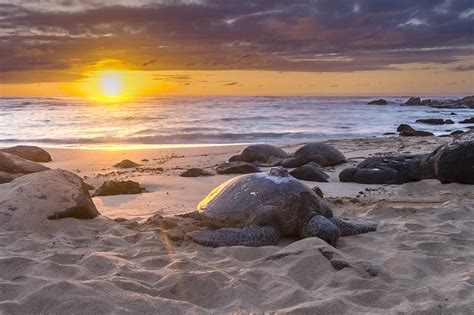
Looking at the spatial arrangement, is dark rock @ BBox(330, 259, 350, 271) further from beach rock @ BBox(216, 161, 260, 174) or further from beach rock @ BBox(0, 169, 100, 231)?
beach rock @ BBox(216, 161, 260, 174)

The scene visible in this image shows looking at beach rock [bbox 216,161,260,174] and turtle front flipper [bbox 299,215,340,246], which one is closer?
turtle front flipper [bbox 299,215,340,246]

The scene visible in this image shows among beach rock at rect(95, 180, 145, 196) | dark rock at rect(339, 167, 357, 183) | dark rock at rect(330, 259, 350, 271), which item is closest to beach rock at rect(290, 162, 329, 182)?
dark rock at rect(339, 167, 357, 183)

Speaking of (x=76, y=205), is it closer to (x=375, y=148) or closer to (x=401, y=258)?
(x=401, y=258)

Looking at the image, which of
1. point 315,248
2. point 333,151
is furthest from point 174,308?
point 333,151

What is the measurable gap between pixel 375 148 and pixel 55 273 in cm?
1318

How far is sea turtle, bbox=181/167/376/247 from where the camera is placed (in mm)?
4879

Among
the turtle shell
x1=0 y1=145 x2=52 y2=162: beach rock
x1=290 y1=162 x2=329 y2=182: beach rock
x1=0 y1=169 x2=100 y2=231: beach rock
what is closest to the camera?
the turtle shell

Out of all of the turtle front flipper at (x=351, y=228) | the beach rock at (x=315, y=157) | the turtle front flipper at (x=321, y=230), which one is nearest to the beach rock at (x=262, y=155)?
the beach rock at (x=315, y=157)

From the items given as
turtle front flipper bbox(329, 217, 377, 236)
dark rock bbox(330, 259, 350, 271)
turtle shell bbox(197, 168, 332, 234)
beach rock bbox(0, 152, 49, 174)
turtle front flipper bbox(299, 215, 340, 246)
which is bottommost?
turtle front flipper bbox(329, 217, 377, 236)

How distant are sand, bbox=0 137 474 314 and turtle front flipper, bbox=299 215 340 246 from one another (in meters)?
0.15

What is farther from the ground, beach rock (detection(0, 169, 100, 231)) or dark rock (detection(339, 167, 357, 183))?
beach rock (detection(0, 169, 100, 231))

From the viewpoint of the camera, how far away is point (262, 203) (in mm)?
5246

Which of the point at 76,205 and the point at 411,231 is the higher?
the point at 76,205

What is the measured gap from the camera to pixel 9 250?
4520mm
